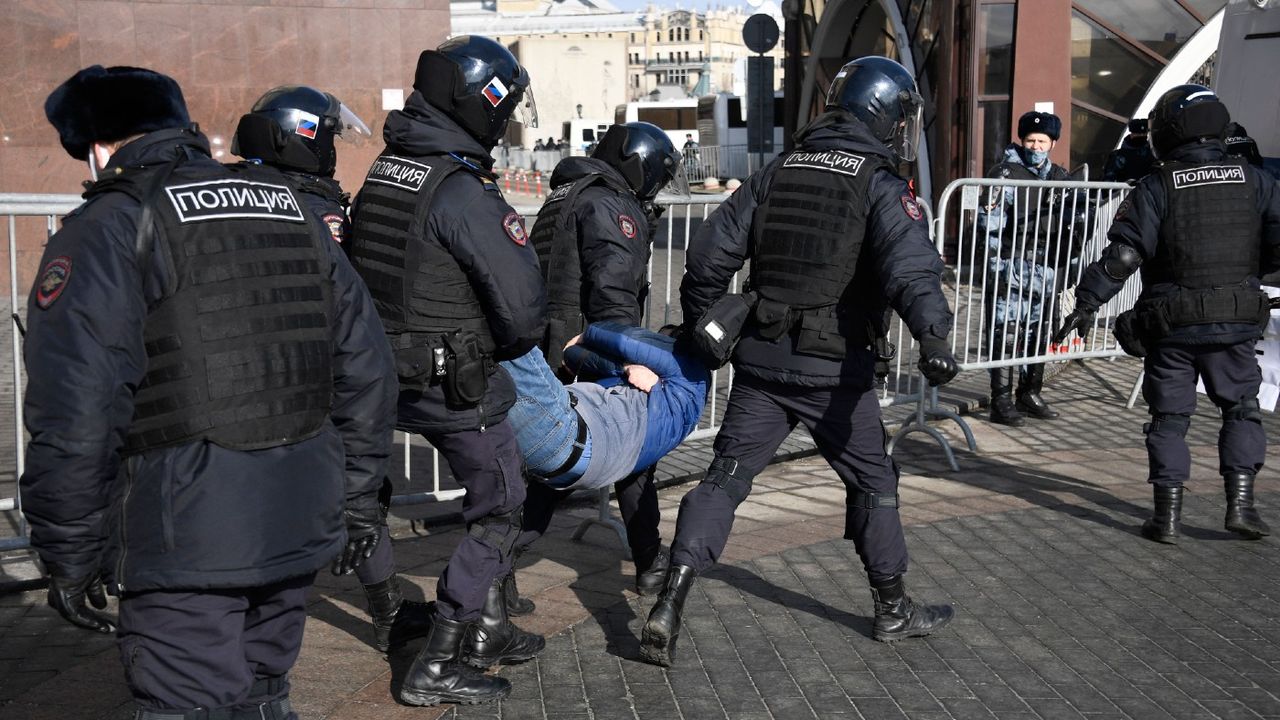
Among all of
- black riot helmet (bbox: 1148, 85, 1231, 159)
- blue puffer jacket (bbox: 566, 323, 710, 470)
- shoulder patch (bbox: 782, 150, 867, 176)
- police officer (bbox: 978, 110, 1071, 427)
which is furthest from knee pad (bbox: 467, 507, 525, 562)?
police officer (bbox: 978, 110, 1071, 427)

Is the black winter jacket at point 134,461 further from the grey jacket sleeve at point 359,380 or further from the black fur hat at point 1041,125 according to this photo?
the black fur hat at point 1041,125

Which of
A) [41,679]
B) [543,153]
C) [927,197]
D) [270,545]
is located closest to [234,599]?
[270,545]

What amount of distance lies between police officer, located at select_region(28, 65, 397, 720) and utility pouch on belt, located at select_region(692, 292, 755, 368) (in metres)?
1.71

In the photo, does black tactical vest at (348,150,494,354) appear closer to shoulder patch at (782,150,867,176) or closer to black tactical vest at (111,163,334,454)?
black tactical vest at (111,163,334,454)

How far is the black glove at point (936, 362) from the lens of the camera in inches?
161

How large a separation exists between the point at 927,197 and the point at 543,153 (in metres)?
37.2

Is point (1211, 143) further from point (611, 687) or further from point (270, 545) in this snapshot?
point (270, 545)

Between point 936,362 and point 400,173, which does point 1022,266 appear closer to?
point 936,362

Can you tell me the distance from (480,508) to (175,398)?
4.95 feet

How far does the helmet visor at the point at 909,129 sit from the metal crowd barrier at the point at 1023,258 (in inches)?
125

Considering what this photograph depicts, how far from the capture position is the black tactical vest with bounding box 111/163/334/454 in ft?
8.69

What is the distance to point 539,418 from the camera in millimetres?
Result: 4145

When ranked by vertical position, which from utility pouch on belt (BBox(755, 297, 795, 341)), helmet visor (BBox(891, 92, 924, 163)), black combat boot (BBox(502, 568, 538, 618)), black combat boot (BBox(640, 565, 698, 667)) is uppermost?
helmet visor (BBox(891, 92, 924, 163))

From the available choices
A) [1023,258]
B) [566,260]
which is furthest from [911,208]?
[1023,258]
